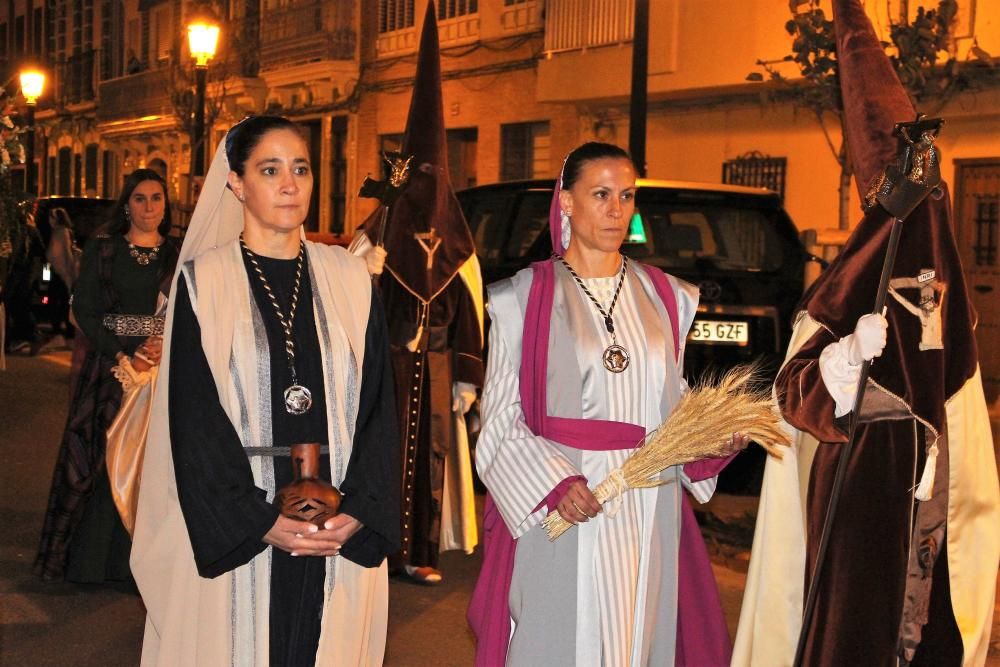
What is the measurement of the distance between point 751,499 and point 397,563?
345 centimetres

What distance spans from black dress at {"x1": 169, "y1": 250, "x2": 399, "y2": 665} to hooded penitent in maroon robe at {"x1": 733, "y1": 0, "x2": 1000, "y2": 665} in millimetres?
1341

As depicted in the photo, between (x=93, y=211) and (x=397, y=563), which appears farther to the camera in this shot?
(x=93, y=211)

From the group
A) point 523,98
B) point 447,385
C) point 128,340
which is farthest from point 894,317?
point 523,98

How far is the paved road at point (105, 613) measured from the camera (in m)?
6.44

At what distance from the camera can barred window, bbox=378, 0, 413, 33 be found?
27953 millimetres

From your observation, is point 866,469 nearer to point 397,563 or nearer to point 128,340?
point 397,563

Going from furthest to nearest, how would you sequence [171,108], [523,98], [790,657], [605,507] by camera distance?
[171,108] < [523,98] < [790,657] < [605,507]

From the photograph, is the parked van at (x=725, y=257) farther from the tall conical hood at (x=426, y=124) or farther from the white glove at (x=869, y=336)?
the white glove at (x=869, y=336)

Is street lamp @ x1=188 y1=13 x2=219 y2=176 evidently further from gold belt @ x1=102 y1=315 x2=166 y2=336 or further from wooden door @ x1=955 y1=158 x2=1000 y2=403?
gold belt @ x1=102 y1=315 x2=166 y2=336

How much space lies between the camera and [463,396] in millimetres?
7863

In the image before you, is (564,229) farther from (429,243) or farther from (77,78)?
(77,78)

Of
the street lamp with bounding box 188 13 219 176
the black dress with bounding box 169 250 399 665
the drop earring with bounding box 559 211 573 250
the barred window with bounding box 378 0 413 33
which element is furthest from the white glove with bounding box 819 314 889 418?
the barred window with bounding box 378 0 413 33

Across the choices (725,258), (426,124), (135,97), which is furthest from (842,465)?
(135,97)

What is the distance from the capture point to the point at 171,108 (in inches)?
1560
